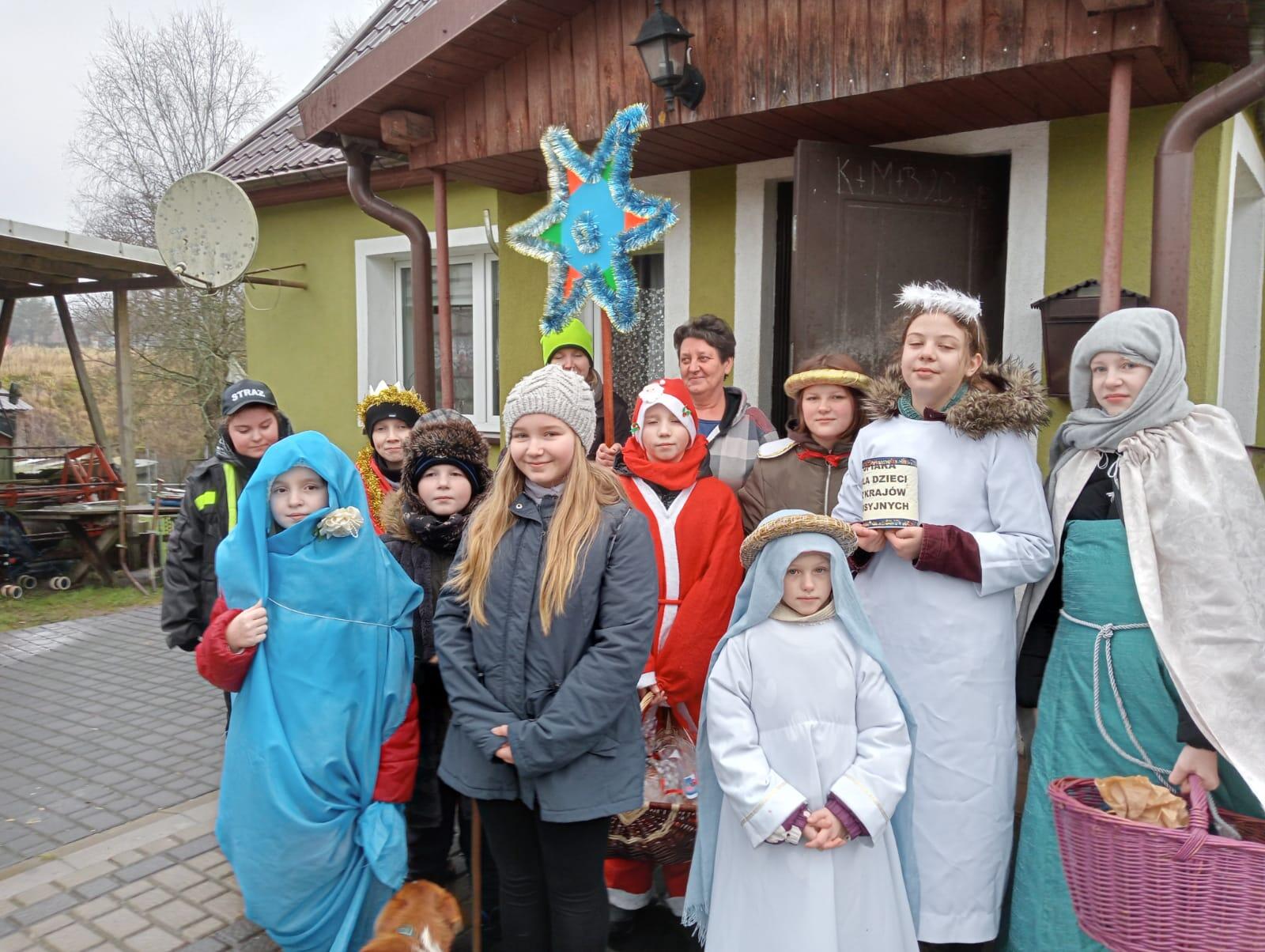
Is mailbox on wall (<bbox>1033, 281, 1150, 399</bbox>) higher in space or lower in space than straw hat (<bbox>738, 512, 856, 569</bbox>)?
higher

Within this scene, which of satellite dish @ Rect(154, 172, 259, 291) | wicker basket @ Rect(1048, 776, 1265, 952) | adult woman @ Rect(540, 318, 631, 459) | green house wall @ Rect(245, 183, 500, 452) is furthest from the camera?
green house wall @ Rect(245, 183, 500, 452)

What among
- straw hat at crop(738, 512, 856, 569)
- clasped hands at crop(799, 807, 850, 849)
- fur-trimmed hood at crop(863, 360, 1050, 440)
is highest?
Answer: fur-trimmed hood at crop(863, 360, 1050, 440)

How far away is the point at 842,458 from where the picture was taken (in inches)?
125

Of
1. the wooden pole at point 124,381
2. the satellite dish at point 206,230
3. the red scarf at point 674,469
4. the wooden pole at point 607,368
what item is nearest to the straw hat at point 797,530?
the red scarf at point 674,469

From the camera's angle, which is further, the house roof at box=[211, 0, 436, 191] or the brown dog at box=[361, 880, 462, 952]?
the house roof at box=[211, 0, 436, 191]

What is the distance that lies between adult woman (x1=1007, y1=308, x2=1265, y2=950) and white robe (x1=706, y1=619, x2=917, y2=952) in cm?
55

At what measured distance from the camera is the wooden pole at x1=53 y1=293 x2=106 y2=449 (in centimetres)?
1024

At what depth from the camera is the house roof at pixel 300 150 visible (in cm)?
800

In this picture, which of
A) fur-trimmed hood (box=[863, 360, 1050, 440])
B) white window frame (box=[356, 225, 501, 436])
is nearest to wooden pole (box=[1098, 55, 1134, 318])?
fur-trimmed hood (box=[863, 360, 1050, 440])

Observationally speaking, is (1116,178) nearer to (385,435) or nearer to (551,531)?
(551,531)

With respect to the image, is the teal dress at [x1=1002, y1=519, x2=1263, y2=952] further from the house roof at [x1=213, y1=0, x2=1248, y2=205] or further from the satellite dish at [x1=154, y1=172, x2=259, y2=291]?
the satellite dish at [x1=154, y1=172, x2=259, y2=291]

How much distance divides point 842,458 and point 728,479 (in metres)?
0.52

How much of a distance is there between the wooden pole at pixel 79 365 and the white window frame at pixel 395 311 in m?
3.92

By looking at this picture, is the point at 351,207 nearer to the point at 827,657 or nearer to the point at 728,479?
the point at 728,479
